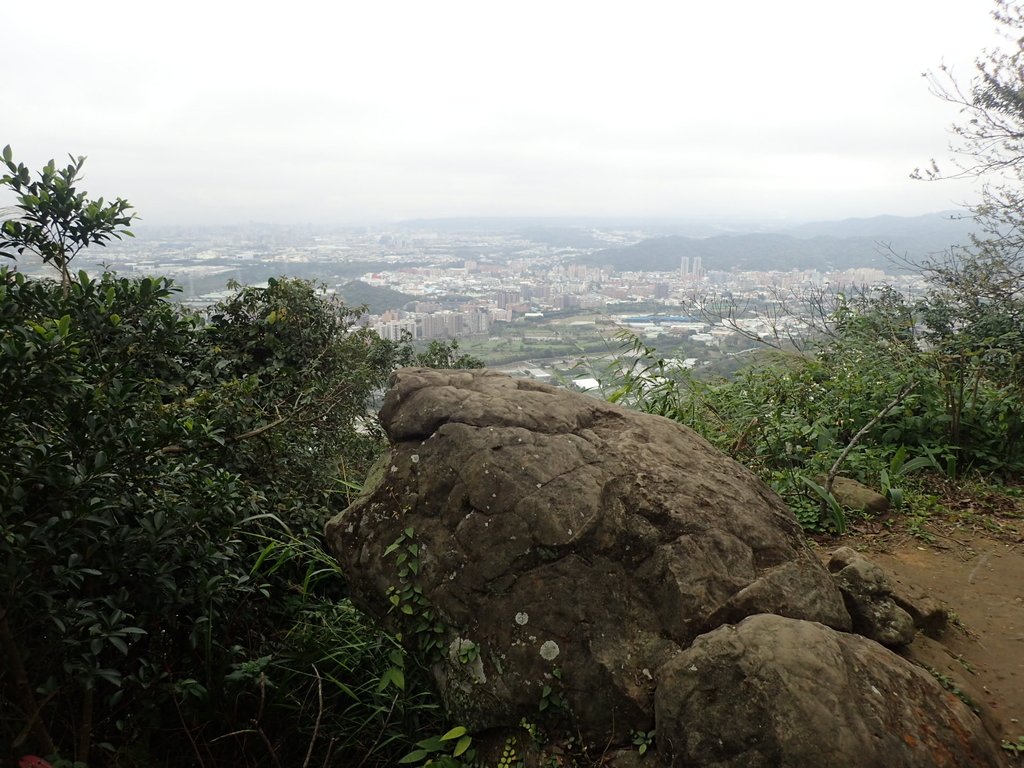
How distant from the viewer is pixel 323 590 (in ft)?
12.3

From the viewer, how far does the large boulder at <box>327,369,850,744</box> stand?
2.58 meters

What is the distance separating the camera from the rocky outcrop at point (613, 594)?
212 centimetres

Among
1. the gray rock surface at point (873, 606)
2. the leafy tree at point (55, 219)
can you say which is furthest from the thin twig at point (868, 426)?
the leafy tree at point (55, 219)

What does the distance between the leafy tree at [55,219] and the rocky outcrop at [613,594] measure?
6.23ft

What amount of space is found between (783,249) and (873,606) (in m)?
17.9

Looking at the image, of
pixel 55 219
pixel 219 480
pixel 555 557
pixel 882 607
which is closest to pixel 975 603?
pixel 882 607

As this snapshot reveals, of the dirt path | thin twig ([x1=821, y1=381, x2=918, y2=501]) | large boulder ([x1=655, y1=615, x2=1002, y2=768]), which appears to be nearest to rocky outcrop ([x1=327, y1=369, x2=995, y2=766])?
large boulder ([x1=655, y1=615, x2=1002, y2=768])

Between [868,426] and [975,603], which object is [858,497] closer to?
[868,426]

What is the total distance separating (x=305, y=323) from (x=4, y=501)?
147 inches

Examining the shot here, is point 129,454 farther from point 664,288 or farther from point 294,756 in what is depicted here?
point 664,288

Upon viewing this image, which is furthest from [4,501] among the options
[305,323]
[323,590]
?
[305,323]

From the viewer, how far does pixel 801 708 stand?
204 centimetres

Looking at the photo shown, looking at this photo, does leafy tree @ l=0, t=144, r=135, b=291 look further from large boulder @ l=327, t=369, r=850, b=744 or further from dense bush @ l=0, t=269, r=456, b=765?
large boulder @ l=327, t=369, r=850, b=744

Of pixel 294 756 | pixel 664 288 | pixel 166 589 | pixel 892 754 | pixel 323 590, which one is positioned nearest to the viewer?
pixel 892 754
